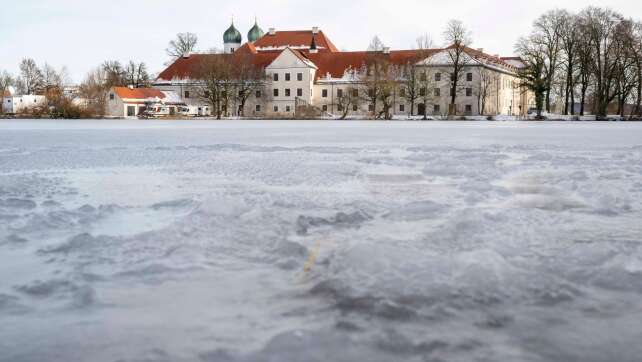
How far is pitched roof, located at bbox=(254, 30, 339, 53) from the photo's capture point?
9850 cm

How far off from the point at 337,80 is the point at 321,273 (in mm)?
84656

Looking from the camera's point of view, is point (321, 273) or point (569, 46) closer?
point (321, 273)

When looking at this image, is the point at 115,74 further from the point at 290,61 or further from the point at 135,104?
the point at 290,61

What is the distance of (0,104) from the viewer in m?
82.8

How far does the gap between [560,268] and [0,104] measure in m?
90.7

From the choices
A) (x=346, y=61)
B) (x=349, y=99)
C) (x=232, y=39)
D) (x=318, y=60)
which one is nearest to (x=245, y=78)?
(x=318, y=60)

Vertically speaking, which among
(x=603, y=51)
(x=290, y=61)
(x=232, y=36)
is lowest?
(x=603, y=51)

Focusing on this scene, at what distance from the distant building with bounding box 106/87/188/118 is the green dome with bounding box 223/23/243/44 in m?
22.4

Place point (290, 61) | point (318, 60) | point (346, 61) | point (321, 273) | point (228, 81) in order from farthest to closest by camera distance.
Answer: point (318, 60)
point (346, 61)
point (290, 61)
point (228, 81)
point (321, 273)

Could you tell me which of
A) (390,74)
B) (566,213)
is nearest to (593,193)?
(566,213)

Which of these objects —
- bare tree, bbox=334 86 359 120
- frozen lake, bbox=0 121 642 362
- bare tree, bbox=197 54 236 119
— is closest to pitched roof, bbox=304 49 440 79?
bare tree, bbox=334 86 359 120

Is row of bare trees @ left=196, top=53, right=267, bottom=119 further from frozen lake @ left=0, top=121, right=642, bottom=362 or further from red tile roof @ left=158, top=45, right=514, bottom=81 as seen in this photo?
frozen lake @ left=0, top=121, right=642, bottom=362

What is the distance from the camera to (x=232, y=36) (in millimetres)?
104625

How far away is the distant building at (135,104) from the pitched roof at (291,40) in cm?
2029
